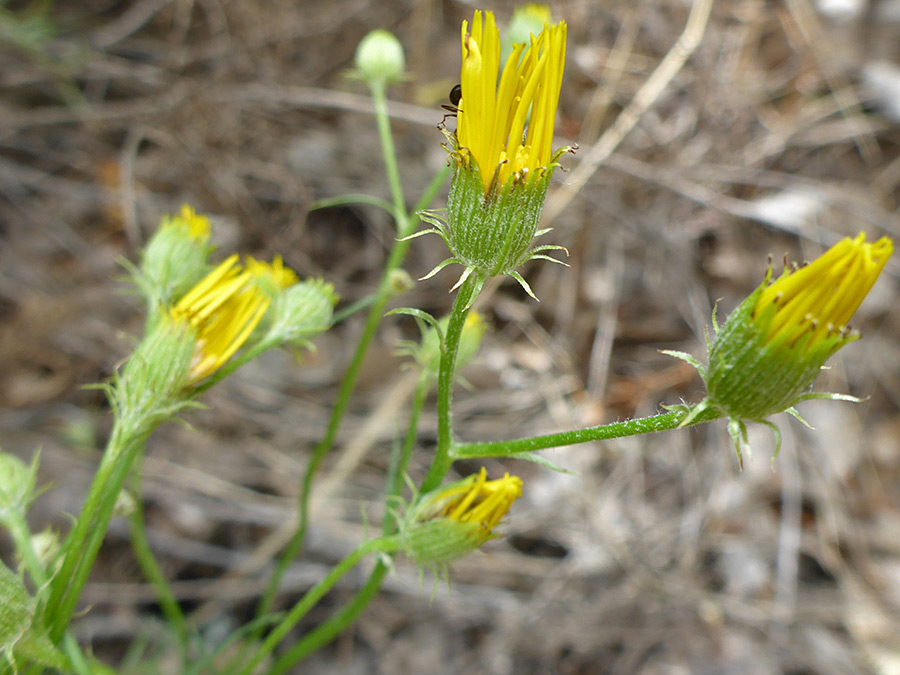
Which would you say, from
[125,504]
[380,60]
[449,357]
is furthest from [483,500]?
[380,60]

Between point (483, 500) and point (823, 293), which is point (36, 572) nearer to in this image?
point (483, 500)

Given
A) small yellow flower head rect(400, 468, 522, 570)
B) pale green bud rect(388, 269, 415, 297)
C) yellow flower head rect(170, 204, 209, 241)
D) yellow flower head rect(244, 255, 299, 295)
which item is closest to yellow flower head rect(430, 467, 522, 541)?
small yellow flower head rect(400, 468, 522, 570)

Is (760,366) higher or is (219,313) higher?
(760,366)

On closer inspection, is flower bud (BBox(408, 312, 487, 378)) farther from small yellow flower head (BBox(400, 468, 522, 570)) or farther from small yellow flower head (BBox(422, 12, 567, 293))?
small yellow flower head (BBox(422, 12, 567, 293))

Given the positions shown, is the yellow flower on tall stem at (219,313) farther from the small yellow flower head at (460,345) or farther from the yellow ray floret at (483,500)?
the yellow ray floret at (483,500)

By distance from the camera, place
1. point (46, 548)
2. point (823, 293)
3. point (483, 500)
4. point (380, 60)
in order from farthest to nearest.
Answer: point (380, 60), point (46, 548), point (483, 500), point (823, 293)

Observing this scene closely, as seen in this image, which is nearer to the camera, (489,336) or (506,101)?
(506,101)

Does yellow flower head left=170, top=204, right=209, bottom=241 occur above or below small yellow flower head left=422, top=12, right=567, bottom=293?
below
